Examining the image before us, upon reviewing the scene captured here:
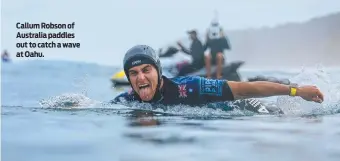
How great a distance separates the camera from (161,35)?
306 cm

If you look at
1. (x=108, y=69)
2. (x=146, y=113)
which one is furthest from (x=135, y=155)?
(x=108, y=69)

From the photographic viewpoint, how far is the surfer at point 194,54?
3.12 metres

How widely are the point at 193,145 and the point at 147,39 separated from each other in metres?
0.85

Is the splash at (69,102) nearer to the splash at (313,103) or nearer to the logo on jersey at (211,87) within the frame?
the logo on jersey at (211,87)

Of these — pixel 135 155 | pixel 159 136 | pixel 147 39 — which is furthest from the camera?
pixel 147 39

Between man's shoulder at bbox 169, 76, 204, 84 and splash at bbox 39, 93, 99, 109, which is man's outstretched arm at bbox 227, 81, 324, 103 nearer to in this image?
man's shoulder at bbox 169, 76, 204, 84

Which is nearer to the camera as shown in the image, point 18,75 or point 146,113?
point 146,113

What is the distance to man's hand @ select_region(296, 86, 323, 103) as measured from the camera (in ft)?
9.26

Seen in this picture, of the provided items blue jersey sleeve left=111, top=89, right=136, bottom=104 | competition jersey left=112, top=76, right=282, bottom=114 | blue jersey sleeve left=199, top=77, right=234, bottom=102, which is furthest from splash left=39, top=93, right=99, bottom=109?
blue jersey sleeve left=199, top=77, right=234, bottom=102

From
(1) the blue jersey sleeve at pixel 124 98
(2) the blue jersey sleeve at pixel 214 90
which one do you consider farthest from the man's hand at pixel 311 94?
→ (1) the blue jersey sleeve at pixel 124 98

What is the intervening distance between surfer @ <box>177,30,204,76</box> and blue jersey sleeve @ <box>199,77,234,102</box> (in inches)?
11.9

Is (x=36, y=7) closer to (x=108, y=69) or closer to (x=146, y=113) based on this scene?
(x=108, y=69)

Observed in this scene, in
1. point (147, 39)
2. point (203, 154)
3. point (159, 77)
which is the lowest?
point (203, 154)

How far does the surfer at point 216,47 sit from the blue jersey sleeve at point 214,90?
30cm
